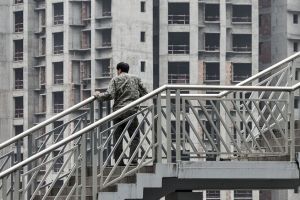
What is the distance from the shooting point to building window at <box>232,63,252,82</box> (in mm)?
129250

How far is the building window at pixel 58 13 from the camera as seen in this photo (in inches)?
4948

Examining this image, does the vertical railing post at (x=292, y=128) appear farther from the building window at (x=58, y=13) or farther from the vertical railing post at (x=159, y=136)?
the building window at (x=58, y=13)

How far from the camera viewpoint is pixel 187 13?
129 metres

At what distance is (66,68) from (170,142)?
10757 centimetres

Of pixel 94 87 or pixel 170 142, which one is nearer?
pixel 170 142

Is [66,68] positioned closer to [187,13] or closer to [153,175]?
[187,13]

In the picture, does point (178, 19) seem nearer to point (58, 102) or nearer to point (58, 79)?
point (58, 79)

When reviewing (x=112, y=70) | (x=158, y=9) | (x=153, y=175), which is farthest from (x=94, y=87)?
Answer: (x=153, y=175)

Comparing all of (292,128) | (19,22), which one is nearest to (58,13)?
(19,22)

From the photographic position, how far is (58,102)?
12569 centimetres

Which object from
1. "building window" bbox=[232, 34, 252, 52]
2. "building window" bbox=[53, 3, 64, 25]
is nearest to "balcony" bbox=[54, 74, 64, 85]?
"building window" bbox=[53, 3, 64, 25]

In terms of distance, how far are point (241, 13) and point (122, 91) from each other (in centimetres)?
11131

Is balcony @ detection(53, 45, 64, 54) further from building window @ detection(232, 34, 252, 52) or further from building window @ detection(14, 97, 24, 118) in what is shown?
building window @ detection(232, 34, 252, 52)

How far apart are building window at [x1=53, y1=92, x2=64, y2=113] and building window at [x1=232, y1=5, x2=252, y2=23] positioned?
710 inches
